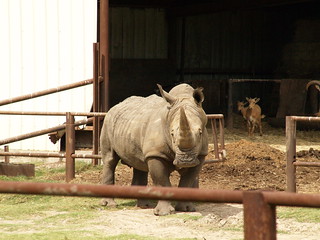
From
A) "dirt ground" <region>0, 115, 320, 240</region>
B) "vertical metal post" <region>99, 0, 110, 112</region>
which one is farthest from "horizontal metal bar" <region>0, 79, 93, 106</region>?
"dirt ground" <region>0, 115, 320, 240</region>

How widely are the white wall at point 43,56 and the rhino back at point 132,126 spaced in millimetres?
3982

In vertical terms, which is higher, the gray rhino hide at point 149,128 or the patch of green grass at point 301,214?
the gray rhino hide at point 149,128

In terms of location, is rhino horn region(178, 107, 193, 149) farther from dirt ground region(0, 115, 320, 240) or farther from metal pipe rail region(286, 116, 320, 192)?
metal pipe rail region(286, 116, 320, 192)

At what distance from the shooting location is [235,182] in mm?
11430

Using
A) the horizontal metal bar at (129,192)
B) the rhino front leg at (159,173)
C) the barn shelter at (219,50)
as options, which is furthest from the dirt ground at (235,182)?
the horizontal metal bar at (129,192)

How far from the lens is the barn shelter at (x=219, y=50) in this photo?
66.7 ft

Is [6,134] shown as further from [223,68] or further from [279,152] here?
[223,68]

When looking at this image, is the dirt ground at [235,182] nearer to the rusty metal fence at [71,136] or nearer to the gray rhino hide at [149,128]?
the rusty metal fence at [71,136]

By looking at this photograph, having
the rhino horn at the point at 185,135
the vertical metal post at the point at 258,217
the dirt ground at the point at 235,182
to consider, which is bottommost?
the dirt ground at the point at 235,182

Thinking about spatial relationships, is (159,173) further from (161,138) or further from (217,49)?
(217,49)

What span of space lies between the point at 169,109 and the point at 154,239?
2.04 meters

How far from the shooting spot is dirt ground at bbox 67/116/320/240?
7934mm

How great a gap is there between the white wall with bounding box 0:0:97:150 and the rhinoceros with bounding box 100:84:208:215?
4.05 metres

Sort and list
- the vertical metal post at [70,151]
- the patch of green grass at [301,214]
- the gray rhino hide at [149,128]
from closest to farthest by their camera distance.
Answer: the patch of green grass at [301,214] < the gray rhino hide at [149,128] < the vertical metal post at [70,151]
